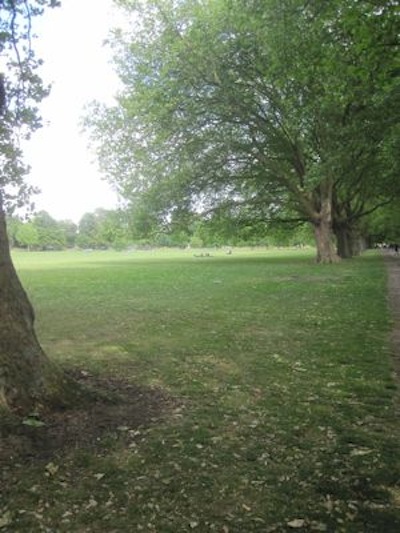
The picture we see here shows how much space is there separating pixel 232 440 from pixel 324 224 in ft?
96.4

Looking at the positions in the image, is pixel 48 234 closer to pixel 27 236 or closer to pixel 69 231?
pixel 27 236

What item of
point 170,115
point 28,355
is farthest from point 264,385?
point 170,115

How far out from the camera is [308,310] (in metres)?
13.4

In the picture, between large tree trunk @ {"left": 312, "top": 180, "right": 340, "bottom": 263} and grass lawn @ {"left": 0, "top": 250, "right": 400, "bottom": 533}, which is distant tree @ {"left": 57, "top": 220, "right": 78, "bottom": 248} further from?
grass lawn @ {"left": 0, "top": 250, "right": 400, "bottom": 533}

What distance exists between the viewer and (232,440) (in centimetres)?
511

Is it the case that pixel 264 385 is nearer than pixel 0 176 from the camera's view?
Yes

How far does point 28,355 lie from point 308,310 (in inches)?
361

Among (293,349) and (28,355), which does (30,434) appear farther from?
(293,349)

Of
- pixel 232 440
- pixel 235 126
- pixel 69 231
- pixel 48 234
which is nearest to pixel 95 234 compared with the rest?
pixel 69 231

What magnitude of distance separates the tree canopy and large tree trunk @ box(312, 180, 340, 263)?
0.28 feet

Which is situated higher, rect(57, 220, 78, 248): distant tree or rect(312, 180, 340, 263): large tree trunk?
rect(57, 220, 78, 248): distant tree

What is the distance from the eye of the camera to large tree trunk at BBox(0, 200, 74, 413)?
516 centimetres

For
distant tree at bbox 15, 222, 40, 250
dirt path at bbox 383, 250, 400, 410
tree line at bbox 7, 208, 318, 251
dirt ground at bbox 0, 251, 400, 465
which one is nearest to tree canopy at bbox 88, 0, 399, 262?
tree line at bbox 7, 208, 318, 251

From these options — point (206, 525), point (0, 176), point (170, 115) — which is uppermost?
point (170, 115)
